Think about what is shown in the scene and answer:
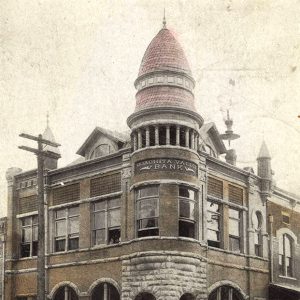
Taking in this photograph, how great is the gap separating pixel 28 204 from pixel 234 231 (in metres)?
11.0

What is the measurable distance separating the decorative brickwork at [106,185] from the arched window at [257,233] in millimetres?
7751

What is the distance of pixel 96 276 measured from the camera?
28.7 m

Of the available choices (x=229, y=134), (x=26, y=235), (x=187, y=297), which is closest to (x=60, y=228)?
(x=26, y=235)

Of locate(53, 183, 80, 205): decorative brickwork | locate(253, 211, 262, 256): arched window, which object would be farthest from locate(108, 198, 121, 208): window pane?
locate(253, 211, 262, 256): arched window

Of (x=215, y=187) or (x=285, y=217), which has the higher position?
(x=215, y=187)

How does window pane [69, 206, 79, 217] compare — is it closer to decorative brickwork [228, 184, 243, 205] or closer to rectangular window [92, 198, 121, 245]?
rectangular window [92, 198, 121, 245]

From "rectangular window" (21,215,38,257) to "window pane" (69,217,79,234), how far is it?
2657 mm

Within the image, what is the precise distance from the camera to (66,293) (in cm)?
3008

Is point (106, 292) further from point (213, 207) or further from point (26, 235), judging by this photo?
point (26, 235)

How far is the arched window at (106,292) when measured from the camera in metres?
28.0

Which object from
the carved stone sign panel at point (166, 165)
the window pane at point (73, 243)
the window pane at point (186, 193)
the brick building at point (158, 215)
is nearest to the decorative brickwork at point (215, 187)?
the brick building at point (158, 215)

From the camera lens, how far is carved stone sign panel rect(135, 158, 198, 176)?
86.8 feet

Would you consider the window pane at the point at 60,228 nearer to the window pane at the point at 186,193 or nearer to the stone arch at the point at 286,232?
the window pane at the point at 186,193

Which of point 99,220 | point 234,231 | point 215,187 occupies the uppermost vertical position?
point 215,187
